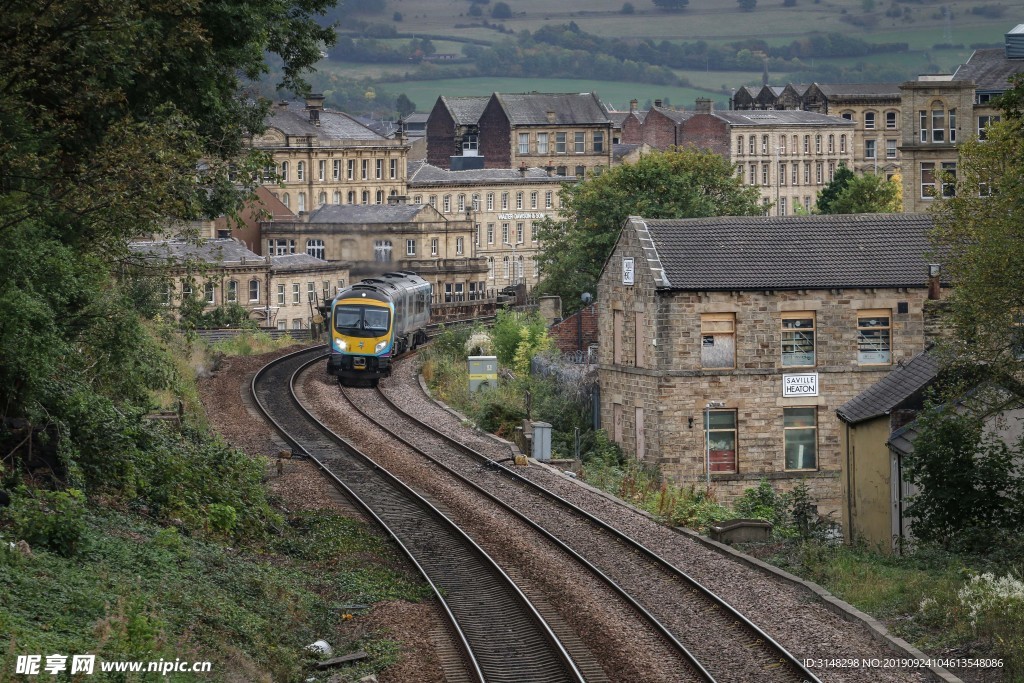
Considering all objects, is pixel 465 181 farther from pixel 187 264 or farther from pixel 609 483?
pixel 187 264

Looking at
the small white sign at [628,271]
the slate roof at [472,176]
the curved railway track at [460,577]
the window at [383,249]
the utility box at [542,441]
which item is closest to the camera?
the curved railway track at [460,577]

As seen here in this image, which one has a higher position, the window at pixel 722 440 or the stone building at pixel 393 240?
the stone building at pixel 393 240

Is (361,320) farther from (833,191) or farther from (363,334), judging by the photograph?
(833,191)

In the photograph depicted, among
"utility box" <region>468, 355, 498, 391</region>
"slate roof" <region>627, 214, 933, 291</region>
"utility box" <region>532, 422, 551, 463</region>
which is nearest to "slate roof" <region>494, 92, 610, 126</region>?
"utility box" <region>468, 355, 498, 391</region>

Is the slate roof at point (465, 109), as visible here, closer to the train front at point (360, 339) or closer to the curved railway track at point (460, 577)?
the train front at point (360, 339)

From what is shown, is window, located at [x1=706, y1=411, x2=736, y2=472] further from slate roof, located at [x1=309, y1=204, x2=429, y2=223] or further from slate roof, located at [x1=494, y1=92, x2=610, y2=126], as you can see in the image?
slate roof, located at [x1=494, y1=92, x2=610, y2=126]

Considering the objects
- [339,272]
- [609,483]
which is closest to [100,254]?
[609,483]

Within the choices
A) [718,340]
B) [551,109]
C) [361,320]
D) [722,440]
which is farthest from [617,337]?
[551,109]

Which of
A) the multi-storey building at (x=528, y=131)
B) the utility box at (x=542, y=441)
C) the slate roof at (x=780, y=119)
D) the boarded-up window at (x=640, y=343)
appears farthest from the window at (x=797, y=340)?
the multi-storey building at (x=528, y=131)

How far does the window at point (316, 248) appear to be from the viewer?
101812mm

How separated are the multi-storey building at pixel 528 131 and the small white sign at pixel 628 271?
97.9m

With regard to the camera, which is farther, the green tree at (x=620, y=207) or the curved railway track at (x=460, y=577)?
the green tree at (x=620, y=207)

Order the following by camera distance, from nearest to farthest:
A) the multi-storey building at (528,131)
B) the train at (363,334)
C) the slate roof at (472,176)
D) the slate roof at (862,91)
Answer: the train at (363,334), the slate roof at (472,176), the multi-storey building at (528,131), the slate roof at (862,91)

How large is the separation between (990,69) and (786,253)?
50.8 meters
